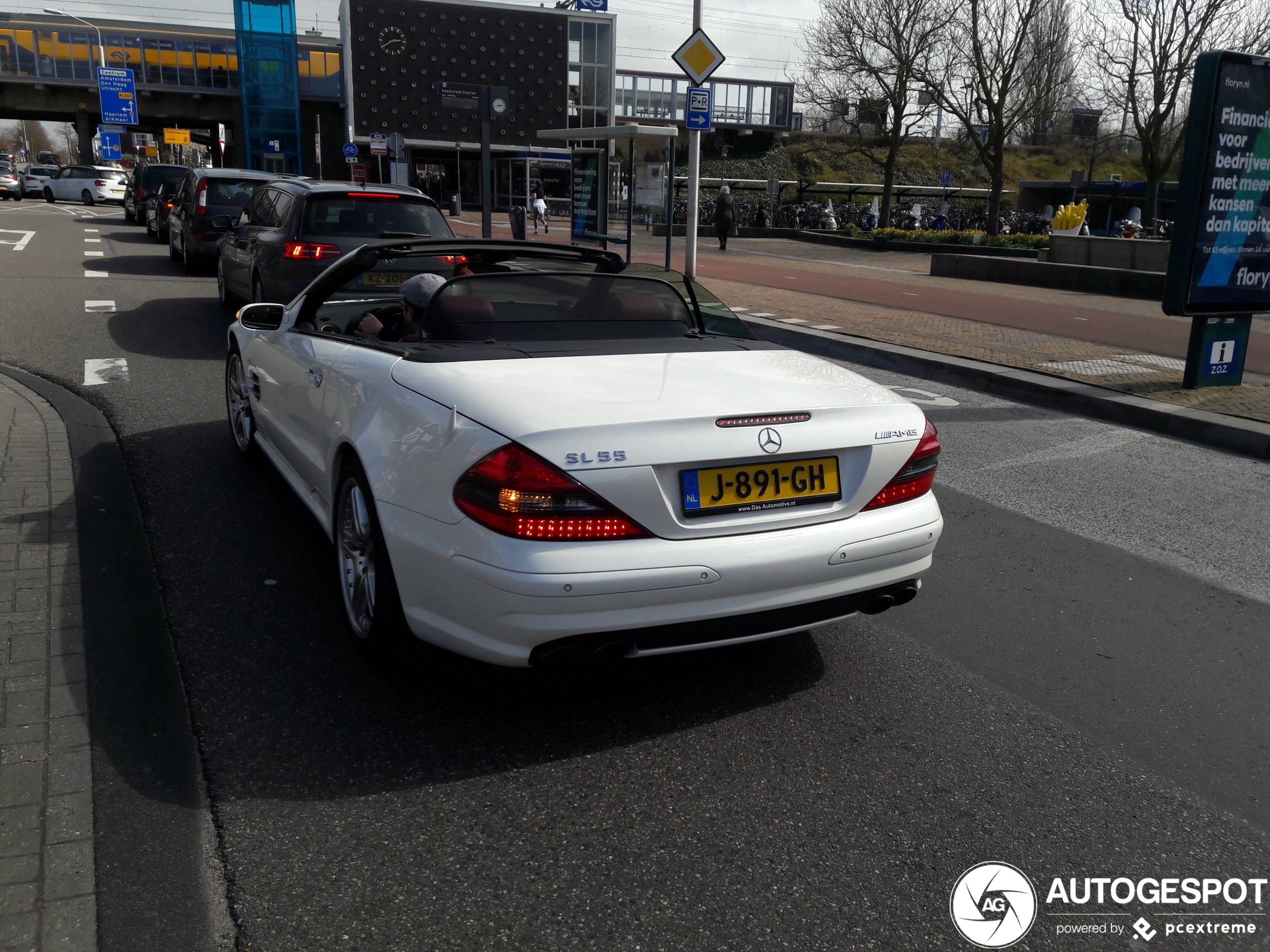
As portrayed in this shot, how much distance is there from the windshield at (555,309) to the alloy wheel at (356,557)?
2.18 feet

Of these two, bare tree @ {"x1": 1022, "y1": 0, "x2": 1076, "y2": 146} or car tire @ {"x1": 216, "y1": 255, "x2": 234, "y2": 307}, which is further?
bare tree @ {"x1": 1022, "y1": 0, "x2": 1076, "y2": 146}

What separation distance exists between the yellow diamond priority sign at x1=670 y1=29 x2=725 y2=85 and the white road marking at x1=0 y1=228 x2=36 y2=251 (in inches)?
530

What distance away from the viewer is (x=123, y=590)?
4.16 meters

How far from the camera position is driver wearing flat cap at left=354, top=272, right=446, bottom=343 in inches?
170

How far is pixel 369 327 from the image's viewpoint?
4.55m

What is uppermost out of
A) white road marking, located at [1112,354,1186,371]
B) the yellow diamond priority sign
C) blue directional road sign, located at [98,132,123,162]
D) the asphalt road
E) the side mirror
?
blue directional road sign, located at [98,132,123,162]

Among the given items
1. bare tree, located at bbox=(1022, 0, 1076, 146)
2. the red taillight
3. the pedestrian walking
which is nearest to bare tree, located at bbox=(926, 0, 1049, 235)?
bare tree, located at bbox=(1022, 0, 1076, 146)

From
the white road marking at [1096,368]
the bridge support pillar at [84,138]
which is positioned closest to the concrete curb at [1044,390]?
the white road marking at [1096,368]

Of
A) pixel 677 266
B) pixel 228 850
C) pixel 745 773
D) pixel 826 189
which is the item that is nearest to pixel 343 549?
pixel 228 850

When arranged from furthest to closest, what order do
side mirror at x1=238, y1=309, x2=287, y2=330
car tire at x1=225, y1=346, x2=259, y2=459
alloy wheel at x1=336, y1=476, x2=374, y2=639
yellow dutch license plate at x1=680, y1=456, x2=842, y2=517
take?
car tire at x1=225, y1=346, x2=259, y2=459 → side mirror at x1=238, y1=309, x2=287, y2=330 → alloy wheel at x1=336, y1=476, x2=374, y2=639 → yellow dutch license plate at x1=680, y1=456, x2=842, y2=517

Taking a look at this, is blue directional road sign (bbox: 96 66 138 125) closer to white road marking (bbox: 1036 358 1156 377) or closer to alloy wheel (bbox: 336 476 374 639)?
white road marking (bbox: 1036 358 1156 377)

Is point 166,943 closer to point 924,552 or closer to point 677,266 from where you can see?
point 924,552

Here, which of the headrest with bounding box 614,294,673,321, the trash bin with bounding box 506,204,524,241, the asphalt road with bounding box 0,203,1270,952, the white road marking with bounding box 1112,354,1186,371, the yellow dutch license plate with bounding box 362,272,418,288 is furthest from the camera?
the trash bin with bounding box 506,204,524,241

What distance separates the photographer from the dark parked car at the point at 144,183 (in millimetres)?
29016
